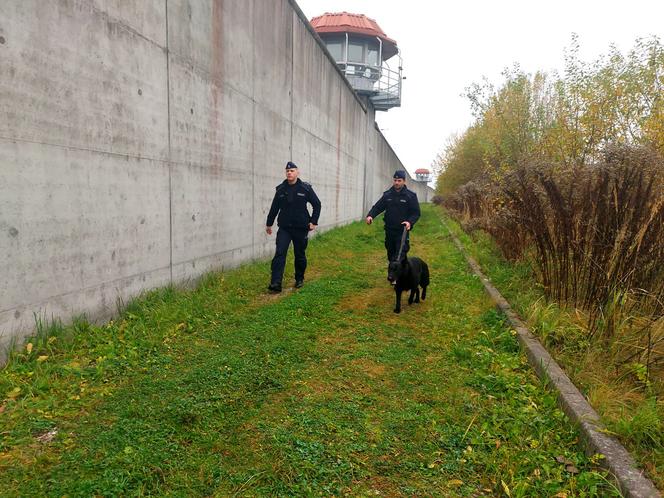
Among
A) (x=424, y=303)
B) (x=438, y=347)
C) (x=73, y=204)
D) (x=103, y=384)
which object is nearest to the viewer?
(x=103, y=384)

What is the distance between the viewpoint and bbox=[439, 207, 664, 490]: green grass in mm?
2508

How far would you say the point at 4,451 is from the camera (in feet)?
7.59

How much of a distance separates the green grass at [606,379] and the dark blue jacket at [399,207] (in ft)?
5.88

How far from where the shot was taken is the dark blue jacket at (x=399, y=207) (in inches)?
253

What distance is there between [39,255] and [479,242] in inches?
386

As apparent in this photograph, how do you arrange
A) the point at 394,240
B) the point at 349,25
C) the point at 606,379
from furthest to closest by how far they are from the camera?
the point at 349,25 → the point at 394,240 → the point at 606,379

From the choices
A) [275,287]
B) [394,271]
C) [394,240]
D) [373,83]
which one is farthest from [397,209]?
[373,83]

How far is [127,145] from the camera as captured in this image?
4188mm

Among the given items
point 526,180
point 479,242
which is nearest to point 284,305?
point 526,180

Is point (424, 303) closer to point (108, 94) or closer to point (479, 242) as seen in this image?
point (108, 94)

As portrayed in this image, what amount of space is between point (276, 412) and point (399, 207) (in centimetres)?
423

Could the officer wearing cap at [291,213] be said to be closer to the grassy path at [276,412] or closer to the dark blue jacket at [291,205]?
the dark blue jacket at [291,205]

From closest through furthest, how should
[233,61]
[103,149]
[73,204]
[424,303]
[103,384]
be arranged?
[103,384] → [73,204] → [103,149] → [424,303] → [233,61]

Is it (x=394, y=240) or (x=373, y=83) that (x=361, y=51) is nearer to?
(x=373, y=83)
